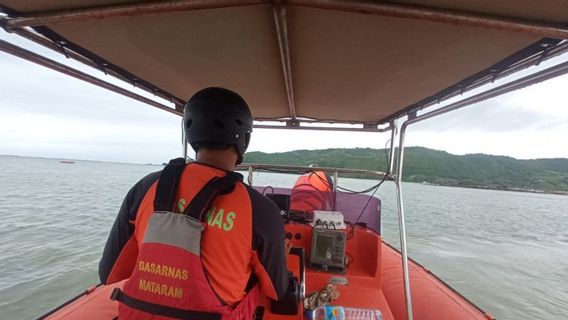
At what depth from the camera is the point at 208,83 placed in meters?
2.08

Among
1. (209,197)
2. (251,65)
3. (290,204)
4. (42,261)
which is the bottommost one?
(42,261)

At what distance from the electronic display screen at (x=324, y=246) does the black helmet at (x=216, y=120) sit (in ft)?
4.60

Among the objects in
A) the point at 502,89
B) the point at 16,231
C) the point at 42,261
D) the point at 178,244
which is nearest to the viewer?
the point at 178,244

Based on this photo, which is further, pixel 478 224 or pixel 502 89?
pixel 478 224

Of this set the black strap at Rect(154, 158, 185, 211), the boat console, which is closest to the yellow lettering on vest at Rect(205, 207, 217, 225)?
the black strap at Rect(154, 158, 185, 211)

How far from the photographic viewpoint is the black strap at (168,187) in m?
0.89

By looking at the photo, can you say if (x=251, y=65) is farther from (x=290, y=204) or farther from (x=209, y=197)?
(x=290, y=204)

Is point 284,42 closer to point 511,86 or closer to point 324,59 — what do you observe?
point 324,59

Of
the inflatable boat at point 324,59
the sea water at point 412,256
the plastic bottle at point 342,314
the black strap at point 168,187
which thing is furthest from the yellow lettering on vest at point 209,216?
the sea water at point 412,256

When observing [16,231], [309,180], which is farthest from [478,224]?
[16,231]

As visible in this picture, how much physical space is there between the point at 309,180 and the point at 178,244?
7.34ft

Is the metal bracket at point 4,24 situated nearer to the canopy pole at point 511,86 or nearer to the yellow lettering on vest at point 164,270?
the yellow lettering on vest at point 164,270

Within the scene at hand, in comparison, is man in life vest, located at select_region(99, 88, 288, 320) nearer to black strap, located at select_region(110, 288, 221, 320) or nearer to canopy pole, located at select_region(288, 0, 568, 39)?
black strap, located at select_region(110, 288, 221, 320)

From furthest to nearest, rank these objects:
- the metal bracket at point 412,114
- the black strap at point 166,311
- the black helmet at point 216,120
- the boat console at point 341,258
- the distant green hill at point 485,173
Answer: the distant green hill at point 485,173, the metal bracket at point 412,114, the boat console at point 341,258, the black helmet at point 216,120, the black strap at point 166,311
